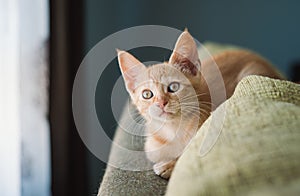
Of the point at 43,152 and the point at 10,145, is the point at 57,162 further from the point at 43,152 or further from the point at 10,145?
the point at 10,145

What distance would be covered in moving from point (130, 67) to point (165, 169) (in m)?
0.21

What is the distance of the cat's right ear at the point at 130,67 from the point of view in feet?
3.02

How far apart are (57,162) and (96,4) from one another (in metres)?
0.83

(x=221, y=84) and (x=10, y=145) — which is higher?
(x=221, y=84)

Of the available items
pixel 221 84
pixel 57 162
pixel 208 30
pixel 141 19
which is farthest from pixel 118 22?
pixel 221 84

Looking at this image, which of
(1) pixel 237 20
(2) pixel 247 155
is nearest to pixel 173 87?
(2) pixel 247 155

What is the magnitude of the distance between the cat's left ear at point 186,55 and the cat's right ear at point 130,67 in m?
0.07

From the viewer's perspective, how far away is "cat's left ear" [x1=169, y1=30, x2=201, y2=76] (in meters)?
0.87

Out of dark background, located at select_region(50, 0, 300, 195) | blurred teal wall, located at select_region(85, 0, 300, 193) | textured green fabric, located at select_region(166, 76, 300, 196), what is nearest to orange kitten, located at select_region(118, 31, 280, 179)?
textured green fabric, located at select_region(166, 76, 300, 196)

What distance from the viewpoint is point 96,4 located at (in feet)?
7.32

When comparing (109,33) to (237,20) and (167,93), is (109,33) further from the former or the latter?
(167,93)

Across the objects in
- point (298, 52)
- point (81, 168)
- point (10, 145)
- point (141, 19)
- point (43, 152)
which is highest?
point (141, 19)

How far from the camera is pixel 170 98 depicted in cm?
88

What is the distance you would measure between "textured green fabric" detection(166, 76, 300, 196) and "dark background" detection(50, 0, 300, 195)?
62cm
